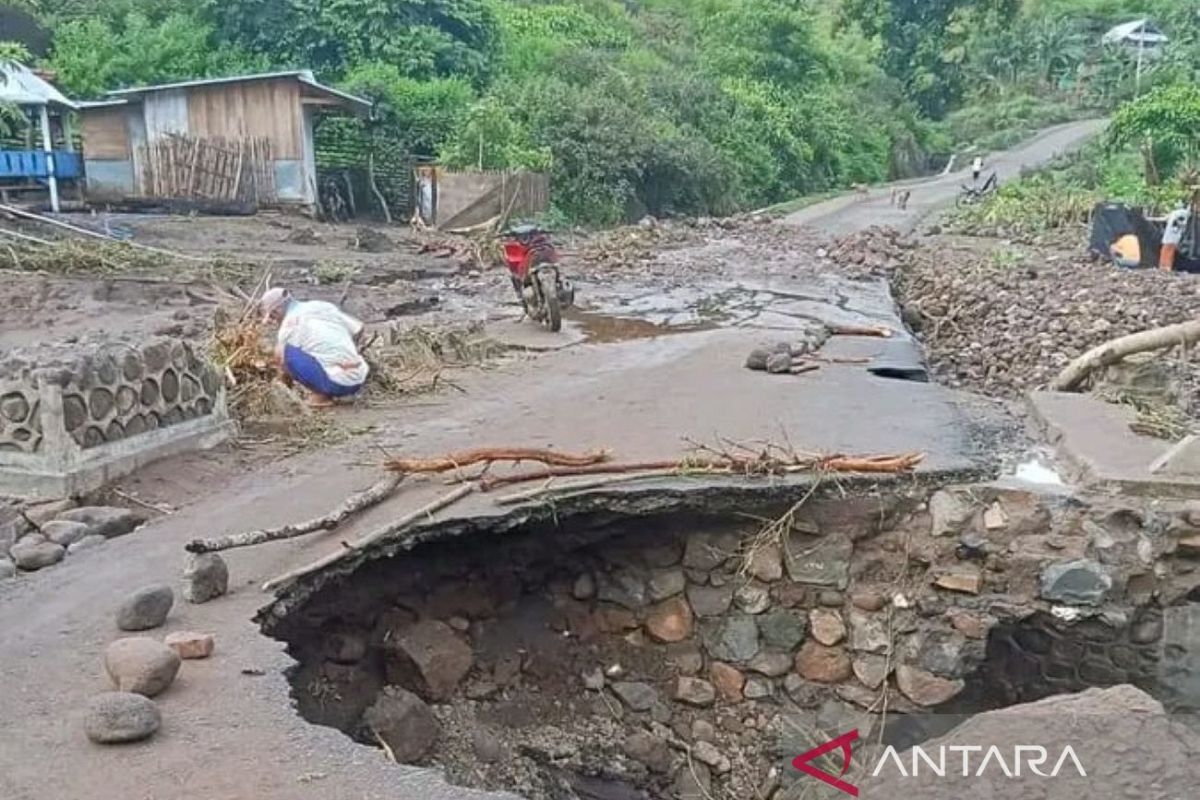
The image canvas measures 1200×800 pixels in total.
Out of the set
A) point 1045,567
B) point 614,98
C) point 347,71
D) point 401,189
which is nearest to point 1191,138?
point 614,98

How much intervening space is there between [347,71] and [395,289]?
1385cm

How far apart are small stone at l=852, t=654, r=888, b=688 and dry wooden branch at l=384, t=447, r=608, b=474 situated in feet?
5.51

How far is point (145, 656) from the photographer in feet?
12.4

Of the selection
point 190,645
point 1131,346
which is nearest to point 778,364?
point 1131,346

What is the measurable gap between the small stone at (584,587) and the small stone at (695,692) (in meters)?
0.65

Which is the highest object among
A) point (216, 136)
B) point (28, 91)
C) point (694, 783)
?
point (28, 91)

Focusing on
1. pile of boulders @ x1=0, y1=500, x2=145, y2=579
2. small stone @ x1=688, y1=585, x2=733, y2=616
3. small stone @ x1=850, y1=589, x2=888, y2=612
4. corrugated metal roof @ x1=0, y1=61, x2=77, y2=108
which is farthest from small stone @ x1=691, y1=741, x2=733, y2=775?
corrugated metal roof @ x1=0, y1=61, x2=77, y2=108

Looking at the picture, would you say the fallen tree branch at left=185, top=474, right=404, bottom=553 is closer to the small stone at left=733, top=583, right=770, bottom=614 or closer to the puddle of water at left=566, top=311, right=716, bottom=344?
the small stone at left=733, top=583, right=770, bottom=614

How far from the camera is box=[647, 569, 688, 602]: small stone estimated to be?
20.0 feet

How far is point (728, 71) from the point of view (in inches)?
1471

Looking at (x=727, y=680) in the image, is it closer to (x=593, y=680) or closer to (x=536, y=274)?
(x=593, y=680)

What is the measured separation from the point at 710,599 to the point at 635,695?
625 millimetres

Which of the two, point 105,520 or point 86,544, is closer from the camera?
point 86,544

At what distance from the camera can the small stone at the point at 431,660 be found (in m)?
5.41
